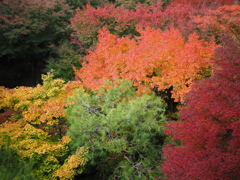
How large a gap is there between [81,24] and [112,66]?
8.30 metres

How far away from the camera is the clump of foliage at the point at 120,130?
9531 millimetres

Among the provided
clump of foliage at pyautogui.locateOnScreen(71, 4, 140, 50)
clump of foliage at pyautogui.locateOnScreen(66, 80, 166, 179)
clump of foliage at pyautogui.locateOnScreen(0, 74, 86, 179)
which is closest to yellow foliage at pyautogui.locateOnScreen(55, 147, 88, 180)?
clump of foliage at pyautogui.locateOnScreen(0, 74, 86, 179)

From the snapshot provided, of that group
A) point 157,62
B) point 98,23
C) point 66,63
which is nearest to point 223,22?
point 157,62

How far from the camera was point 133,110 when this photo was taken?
9.65 meters

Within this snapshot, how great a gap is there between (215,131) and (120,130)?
16.0 feet

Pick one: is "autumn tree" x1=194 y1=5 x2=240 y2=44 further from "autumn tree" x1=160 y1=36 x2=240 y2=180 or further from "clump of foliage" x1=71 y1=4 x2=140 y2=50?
"clump of foliage" x1=71 y1=4 x2=140 y2=50

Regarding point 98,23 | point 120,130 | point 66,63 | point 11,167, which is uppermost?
point 98,23

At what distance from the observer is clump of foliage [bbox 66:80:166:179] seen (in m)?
9.53

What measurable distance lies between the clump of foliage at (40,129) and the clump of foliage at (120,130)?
2.44ft

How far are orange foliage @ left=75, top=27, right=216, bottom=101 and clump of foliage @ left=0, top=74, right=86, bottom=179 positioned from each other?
104 inches

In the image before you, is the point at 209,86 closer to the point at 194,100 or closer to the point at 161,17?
the point at 194,100

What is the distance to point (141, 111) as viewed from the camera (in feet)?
32.0

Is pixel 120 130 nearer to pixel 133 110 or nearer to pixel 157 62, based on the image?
pixel 133 110

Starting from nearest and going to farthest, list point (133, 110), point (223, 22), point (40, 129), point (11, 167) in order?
point (11, 167)
point (40, 129)
point (133, 110)
point (223, 22)
